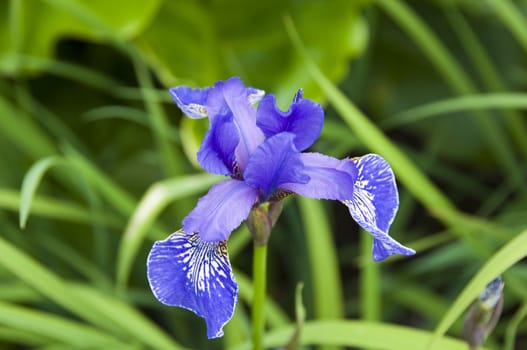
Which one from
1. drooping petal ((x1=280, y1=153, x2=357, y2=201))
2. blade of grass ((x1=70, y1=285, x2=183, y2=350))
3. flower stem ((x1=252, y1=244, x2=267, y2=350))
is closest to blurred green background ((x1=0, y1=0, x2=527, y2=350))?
blade of grass ((x1=70, y1=285, x2=183, y2=350))

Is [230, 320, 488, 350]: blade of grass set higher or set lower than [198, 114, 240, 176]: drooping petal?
lower

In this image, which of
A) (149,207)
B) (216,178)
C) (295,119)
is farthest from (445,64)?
(295,119)

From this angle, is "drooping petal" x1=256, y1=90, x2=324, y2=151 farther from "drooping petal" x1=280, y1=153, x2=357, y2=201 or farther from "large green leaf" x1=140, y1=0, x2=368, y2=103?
"large green leaf" x1=140, y1=0, x2=368, y2=103

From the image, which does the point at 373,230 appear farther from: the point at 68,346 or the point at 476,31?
the point at 476,31

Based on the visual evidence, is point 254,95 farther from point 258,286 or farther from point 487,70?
point 487,70

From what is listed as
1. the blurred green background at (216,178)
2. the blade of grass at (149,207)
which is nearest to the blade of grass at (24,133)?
the blurred green background at (216,178)

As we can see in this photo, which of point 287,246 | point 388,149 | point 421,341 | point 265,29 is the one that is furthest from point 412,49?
point 421,341

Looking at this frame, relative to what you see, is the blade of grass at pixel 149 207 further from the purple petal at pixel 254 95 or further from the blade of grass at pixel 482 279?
the blade of grass at pixel 482 279

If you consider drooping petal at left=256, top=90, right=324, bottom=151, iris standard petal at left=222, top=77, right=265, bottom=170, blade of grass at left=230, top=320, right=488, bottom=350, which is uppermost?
iris standard petal at left=222, top=77, right=265, bottom=170
